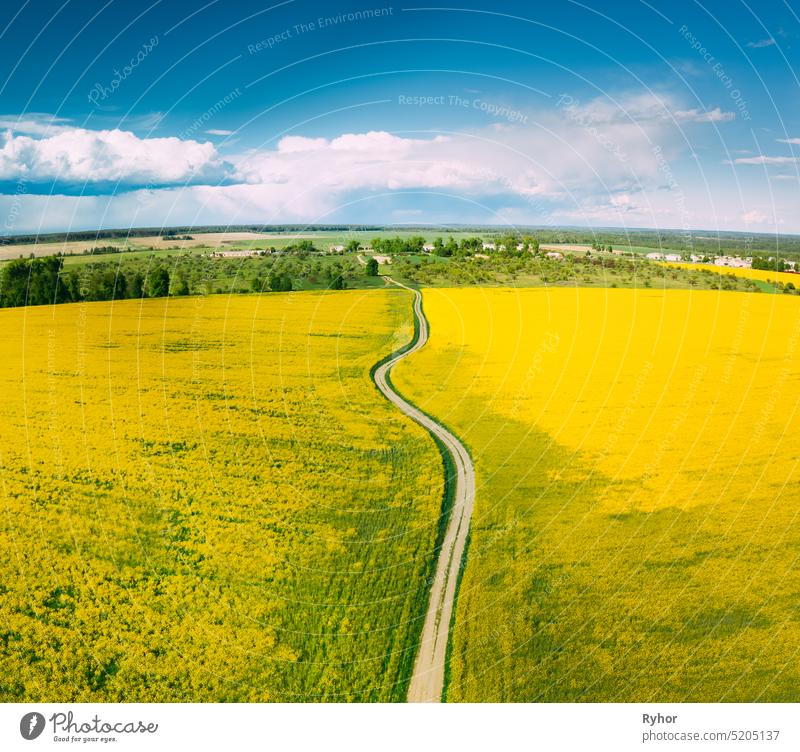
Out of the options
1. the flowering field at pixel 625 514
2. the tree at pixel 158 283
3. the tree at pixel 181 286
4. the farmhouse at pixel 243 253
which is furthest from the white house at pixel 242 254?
the flowering field at pixel 625 514

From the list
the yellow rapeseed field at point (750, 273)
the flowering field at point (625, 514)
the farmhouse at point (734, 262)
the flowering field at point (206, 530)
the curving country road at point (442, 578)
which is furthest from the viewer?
the farmhouse at point (734, 262)

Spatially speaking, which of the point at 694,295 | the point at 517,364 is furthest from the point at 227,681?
the point at 694,295

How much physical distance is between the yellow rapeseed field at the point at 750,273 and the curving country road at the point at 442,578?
4695 cm

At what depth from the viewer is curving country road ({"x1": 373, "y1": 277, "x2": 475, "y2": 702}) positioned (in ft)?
45.7

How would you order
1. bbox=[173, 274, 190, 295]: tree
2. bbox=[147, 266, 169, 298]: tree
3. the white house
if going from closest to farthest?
bbox=[147, 266, 169, 298]: tree, bbox=[173, 274, 190, 295]: tree, the white house

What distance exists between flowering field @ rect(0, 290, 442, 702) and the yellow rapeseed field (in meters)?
45.0

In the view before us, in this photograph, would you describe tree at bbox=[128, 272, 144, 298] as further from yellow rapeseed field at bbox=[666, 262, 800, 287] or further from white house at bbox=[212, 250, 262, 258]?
yellow rapeseed field at bbox=[666, 262, 800, 287]

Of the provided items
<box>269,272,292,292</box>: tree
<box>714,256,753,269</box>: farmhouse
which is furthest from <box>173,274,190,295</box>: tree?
<box>714,256,753,269</box>: farmhouse

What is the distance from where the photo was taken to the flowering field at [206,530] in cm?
1382

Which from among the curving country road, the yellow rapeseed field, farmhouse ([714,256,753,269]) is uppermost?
farmhouse ([714,256,753,269])

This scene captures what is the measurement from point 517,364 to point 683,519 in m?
18.0

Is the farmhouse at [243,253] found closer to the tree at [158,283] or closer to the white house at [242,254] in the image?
the white house at [242,254]

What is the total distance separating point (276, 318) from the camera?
155 feet

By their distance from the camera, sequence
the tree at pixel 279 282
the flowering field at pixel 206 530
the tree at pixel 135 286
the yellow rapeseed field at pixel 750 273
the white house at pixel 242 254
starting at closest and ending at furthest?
the flowering field at pixel 206 530 < the tree at pixel 135 286 < the tree at pixel 279 282 < the white house at pixel 242 254 < the yellow rapeseed field at pixel 750 273
